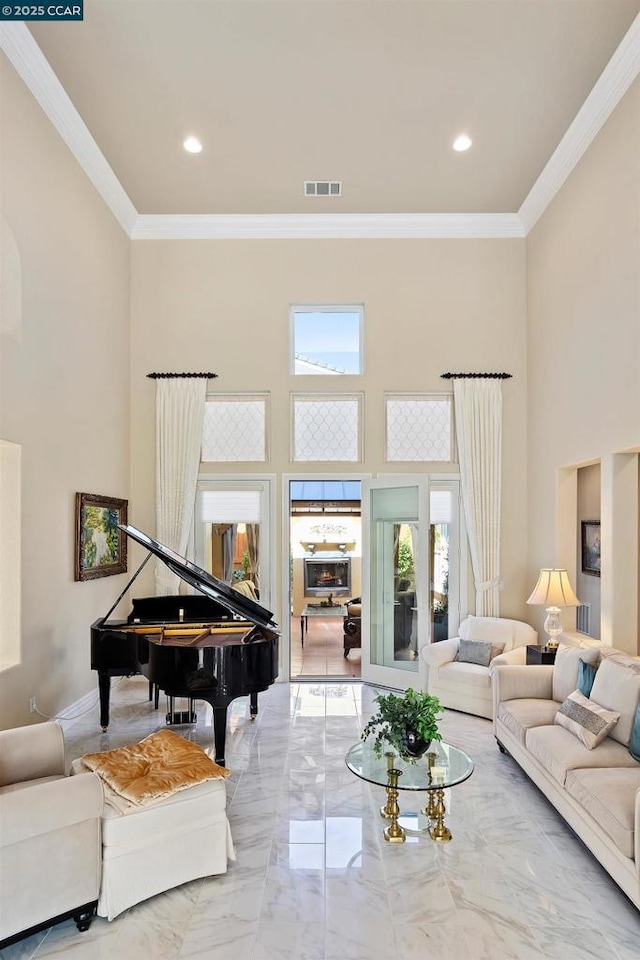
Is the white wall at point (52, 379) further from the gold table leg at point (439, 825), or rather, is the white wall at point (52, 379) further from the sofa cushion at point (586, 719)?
the sofa cushion at point (586, 719)

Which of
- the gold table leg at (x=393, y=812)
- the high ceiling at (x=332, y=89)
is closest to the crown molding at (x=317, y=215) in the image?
the high ceiling at (x=332, y=89)

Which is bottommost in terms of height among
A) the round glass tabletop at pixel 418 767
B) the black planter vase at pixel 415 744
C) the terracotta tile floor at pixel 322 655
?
the terracotta tile floor at pixel 322 655

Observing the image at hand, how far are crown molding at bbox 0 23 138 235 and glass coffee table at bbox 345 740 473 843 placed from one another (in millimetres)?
5434

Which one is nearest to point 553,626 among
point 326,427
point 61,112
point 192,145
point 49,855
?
point 326,427

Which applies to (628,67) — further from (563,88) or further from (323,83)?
(323,83)

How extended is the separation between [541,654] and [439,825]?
2.16 m

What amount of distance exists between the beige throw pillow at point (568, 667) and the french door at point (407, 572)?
2.05 metres

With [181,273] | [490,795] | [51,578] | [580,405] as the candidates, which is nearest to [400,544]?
[580,405]

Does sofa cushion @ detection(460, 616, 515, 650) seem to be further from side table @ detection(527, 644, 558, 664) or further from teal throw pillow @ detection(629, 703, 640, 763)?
teal throw pillow @ detection(629, 703, 640, 763)

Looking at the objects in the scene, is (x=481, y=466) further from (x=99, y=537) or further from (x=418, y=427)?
(x=99, y=537)

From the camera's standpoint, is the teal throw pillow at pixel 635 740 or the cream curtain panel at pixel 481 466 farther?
the cream curtain panel at pixel 481 466

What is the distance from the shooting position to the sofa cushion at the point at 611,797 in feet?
9.44

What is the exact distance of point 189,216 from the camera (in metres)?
7.14

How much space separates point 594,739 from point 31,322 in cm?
491
